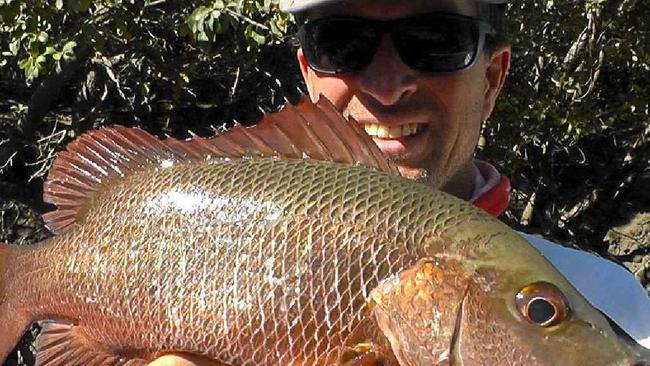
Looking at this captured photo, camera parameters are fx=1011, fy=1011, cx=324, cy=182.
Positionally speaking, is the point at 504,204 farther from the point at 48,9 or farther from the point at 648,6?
the point at 648,6

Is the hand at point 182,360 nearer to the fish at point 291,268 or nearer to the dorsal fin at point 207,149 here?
the fish at point 291,268

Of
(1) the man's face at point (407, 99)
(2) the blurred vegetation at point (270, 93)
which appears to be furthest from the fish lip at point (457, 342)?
(2) the blurred vegetation at point (270, 93)

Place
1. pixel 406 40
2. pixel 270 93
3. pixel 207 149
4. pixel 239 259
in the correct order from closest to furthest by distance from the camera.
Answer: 1. pixel 239 259
2. pixel 207 149
3. pixel 406 40
4. pixel 270 93

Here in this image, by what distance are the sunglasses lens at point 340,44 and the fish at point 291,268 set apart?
440 millimetres

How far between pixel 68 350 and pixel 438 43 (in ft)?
3.06

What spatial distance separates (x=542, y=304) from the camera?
142 cm

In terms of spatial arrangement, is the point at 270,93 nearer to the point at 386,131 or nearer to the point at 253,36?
the point at 253,36

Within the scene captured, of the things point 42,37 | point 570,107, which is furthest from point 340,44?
point 570,107

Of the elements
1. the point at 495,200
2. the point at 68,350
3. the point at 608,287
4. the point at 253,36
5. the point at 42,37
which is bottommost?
the point at 253,36

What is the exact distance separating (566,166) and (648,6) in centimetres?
197

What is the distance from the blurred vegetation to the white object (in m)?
2.89

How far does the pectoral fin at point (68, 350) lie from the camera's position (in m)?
1.70

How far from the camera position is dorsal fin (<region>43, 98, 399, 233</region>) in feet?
5.38

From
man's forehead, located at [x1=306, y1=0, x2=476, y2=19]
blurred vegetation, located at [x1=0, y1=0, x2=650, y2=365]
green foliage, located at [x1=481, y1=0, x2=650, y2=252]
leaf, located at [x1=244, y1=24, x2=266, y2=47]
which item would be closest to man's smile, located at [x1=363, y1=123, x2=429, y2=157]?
man's forehead, located at [x1=306, y1=0, x2=476, y2=19]
